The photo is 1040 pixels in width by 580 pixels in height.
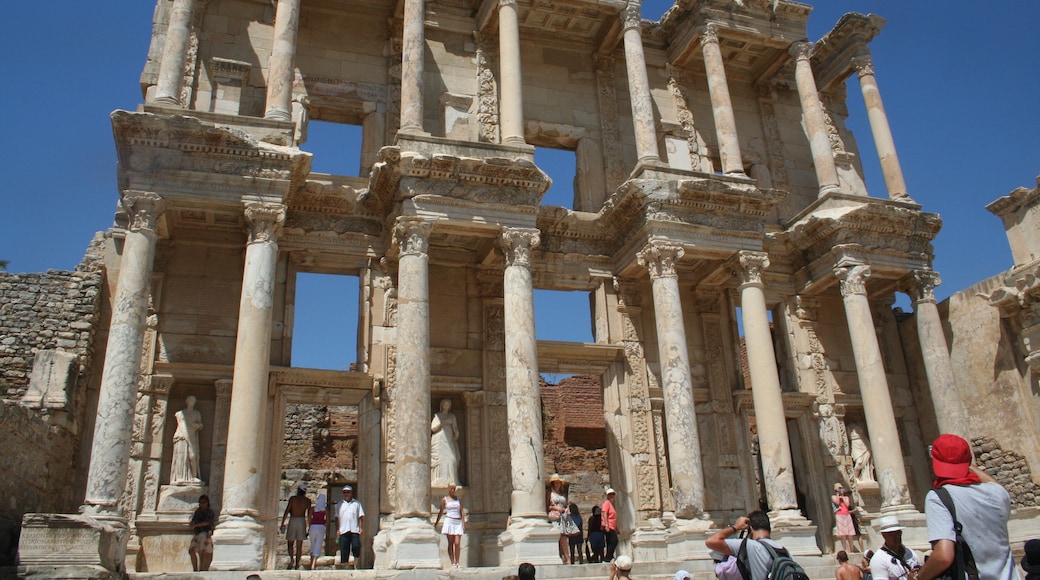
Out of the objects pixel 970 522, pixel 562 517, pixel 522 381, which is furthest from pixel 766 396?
pixel 970 522

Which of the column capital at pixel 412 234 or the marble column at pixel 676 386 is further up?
the column capital at pixel 412 234

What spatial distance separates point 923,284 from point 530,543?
10917mm

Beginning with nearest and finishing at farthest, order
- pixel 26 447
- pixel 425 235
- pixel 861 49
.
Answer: pixel 26 447
pixel 425 235
pixel 861 49

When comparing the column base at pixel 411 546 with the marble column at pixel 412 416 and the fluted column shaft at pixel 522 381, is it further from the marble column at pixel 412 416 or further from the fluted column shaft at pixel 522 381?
the fluted column shaft at pixel 522 381

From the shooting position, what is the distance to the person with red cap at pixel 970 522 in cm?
358

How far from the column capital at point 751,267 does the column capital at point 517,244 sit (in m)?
4.44

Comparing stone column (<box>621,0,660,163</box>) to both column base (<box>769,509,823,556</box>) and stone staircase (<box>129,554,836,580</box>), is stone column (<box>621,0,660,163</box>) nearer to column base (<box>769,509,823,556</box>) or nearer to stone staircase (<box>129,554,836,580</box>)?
column base (<box>769,509,823,556</box>)

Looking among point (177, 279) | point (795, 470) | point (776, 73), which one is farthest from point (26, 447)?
point (776, 73)

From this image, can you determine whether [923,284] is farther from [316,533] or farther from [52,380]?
[52,380]

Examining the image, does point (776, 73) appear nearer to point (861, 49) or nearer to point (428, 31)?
point (861, 49)

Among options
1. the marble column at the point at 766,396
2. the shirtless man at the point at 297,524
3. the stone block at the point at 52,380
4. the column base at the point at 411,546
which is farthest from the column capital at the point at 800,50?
the stone block at the point at 52,380

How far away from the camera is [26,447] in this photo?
12289 millimetres

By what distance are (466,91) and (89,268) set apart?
8.45 metres

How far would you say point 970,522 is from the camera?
3676mm
